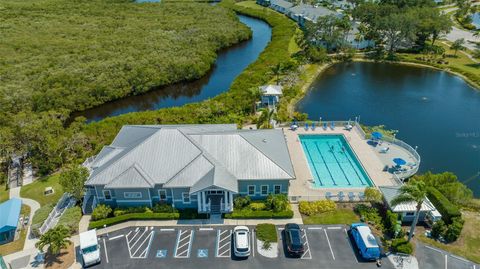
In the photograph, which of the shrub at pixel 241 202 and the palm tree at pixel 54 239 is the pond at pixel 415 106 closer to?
the shrub at pixel 241 202

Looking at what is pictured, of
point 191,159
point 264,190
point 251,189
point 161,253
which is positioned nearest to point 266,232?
point 264,190

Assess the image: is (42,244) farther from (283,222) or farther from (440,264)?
(440,264)

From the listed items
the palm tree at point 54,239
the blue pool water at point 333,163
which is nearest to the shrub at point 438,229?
the blue pool water at point 333,163

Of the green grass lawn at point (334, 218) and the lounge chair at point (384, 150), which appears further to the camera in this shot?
the lounge chair at point (384, 150)

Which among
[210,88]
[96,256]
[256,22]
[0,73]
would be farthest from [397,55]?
[0,73]

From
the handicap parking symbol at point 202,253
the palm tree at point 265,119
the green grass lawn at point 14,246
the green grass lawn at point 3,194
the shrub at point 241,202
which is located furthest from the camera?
the palm tree at point 265,119

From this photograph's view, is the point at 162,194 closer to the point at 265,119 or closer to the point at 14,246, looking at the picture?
the point at 14,246

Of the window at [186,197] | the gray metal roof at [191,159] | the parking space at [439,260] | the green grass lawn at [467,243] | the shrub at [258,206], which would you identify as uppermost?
the gray metal roof at [191,159]
